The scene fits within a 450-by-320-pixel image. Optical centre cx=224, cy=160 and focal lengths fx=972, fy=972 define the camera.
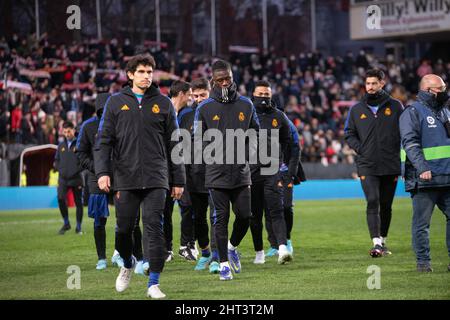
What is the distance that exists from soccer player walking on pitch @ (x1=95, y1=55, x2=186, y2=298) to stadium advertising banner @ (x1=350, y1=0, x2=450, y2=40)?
3177cm

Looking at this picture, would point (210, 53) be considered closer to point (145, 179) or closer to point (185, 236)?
point (185, 236)

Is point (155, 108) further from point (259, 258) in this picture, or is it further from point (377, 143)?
point (377, 143)

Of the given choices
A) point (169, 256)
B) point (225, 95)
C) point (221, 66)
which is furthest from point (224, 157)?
point (169, 256)

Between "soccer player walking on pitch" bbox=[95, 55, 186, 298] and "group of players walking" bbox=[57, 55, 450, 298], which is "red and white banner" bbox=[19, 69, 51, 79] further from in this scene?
"soccer player walking on pitch" bbox=[95, 55, 186, 298]

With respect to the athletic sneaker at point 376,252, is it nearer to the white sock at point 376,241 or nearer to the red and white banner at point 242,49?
the white sock at point 376,241

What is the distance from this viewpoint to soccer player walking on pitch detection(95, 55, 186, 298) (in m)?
9.08

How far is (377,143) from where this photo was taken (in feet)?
43.8

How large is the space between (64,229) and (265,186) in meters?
7.08

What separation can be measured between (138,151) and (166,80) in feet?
83.8

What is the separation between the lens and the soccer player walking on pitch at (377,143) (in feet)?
43.2

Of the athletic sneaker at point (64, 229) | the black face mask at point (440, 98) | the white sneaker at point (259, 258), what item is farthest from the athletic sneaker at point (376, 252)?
the athletic sneaker at point (64, 229)

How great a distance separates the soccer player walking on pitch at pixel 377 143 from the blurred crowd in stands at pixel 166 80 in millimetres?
8531

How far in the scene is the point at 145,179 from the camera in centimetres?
905

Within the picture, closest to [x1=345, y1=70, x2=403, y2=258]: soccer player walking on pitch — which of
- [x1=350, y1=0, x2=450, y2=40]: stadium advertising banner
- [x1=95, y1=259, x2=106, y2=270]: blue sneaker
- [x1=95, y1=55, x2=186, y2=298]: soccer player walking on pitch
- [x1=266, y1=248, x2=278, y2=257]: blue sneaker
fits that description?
[x1=266, y1=248, x2=278, y2=257]: blue sneaker
